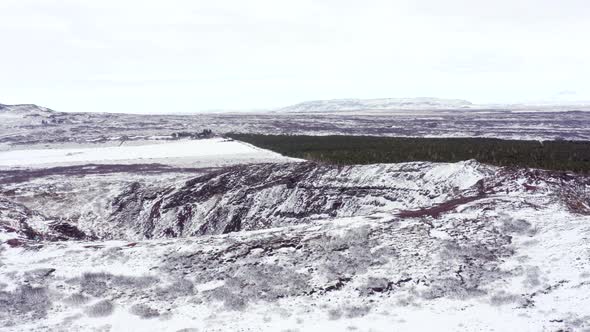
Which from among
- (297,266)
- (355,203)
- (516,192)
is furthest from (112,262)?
(516,192)

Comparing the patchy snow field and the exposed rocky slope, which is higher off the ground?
the patchy snow field

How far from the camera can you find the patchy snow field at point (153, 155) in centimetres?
4756

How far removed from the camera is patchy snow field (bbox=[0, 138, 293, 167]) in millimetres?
47562

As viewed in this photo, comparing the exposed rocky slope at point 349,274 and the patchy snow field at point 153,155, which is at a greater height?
the patchy snow field at point 153,155

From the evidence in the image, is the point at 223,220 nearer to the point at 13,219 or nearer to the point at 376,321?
the point at 13,219

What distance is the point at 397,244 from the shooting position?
16.5 meters

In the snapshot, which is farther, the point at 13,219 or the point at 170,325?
the point at 13,219

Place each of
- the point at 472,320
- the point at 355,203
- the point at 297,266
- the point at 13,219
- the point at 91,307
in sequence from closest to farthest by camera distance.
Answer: the point at 472,320 < the point at 91,307 < the point at 297,266 < the point at 13,219 < the point at 355,203

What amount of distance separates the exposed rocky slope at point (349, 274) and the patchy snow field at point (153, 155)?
2681cm

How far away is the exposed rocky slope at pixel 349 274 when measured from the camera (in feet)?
41.5

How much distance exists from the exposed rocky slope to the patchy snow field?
2681 cm

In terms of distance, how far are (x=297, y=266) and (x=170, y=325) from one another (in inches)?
188

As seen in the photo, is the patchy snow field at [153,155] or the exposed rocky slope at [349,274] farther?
the patchy snow field at [153,155]

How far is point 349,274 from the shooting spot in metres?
15.0
